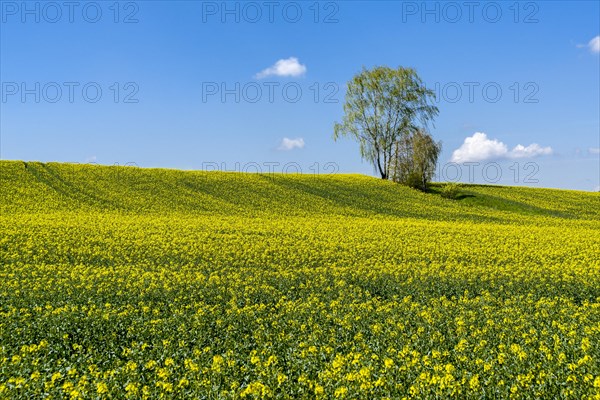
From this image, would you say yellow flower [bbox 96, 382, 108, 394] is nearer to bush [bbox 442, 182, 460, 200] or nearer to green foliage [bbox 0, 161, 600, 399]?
green foliage [bbox 0, 161, 600, 399]

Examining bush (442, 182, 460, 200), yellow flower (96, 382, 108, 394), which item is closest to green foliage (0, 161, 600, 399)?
yellow flower (96, 382, 108, 394)

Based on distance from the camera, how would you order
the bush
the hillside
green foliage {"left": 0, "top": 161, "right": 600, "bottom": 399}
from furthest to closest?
the bush → the hillside → green foliage {"left": 0, "top": 161, "right": 600, "bottom": 399}

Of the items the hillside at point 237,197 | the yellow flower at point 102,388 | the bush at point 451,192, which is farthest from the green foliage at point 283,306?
the bush at point 451,192

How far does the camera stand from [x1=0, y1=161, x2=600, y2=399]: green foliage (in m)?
9.11

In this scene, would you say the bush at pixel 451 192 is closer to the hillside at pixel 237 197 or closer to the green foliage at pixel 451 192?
the green foliage at pixel 451 192

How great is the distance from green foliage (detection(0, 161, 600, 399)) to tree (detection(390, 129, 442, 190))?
2824cm

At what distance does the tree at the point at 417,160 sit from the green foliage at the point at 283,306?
28.2m

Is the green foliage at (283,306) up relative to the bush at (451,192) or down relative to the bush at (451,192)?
down

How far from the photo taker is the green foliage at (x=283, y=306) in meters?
9.11

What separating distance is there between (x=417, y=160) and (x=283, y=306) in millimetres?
55809

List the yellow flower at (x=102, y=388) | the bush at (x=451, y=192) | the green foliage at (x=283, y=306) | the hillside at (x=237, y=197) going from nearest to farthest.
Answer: the yellow flower at (x=102, y=388), the green foliage at (x=283, y=306), the hillside at (x=237, y=197), the bush at (x=451, y=192)

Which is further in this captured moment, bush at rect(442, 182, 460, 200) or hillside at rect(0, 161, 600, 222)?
bush at rect(442, 182, 460, 200)

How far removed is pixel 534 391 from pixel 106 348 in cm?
933

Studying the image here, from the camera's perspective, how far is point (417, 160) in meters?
67.7
